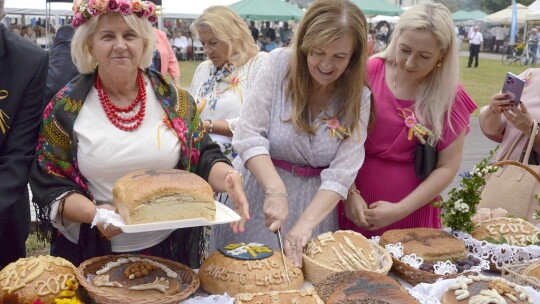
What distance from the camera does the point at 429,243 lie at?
2240mm

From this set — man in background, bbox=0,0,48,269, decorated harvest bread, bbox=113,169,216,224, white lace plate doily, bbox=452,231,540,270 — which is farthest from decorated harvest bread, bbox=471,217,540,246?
man in background, bbox=0,0,48,269

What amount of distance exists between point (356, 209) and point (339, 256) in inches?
21.2

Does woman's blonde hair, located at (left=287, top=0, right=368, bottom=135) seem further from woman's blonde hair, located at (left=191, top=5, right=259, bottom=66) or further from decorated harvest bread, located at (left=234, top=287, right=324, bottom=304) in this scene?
woman's blonde hair, located at (left=191, top=5, right=259, bottom=66)

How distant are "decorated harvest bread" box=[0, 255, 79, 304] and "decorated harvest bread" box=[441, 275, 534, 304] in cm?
115

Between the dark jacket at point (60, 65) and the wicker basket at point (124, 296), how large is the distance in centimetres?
116

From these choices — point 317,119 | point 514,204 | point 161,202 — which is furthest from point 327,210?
point 514,204

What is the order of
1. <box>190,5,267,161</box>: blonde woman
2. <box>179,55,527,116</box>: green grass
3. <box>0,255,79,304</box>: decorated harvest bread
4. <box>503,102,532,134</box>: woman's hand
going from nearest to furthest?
1. <box>0,255,79,304</box>: decorated harvest bread
2. <box>503,102,532,134</box>: woman's hand
3. <box>190,5,267,161</box>: blonde woman
4. <box>179,55,527,116</box>: green grass

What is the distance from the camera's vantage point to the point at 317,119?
7.88ft

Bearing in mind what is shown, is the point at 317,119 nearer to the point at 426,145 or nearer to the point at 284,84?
the point at 284,84

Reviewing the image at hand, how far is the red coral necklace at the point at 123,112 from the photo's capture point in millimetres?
2074

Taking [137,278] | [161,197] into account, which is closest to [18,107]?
[161,197]

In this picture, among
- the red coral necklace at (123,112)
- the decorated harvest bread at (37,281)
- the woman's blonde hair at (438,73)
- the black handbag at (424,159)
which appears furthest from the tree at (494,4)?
the decorated harvest bread at (37,281)

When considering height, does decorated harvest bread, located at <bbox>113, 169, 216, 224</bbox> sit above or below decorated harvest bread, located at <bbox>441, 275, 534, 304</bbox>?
above

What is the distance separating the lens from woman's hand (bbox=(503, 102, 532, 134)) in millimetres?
2949
